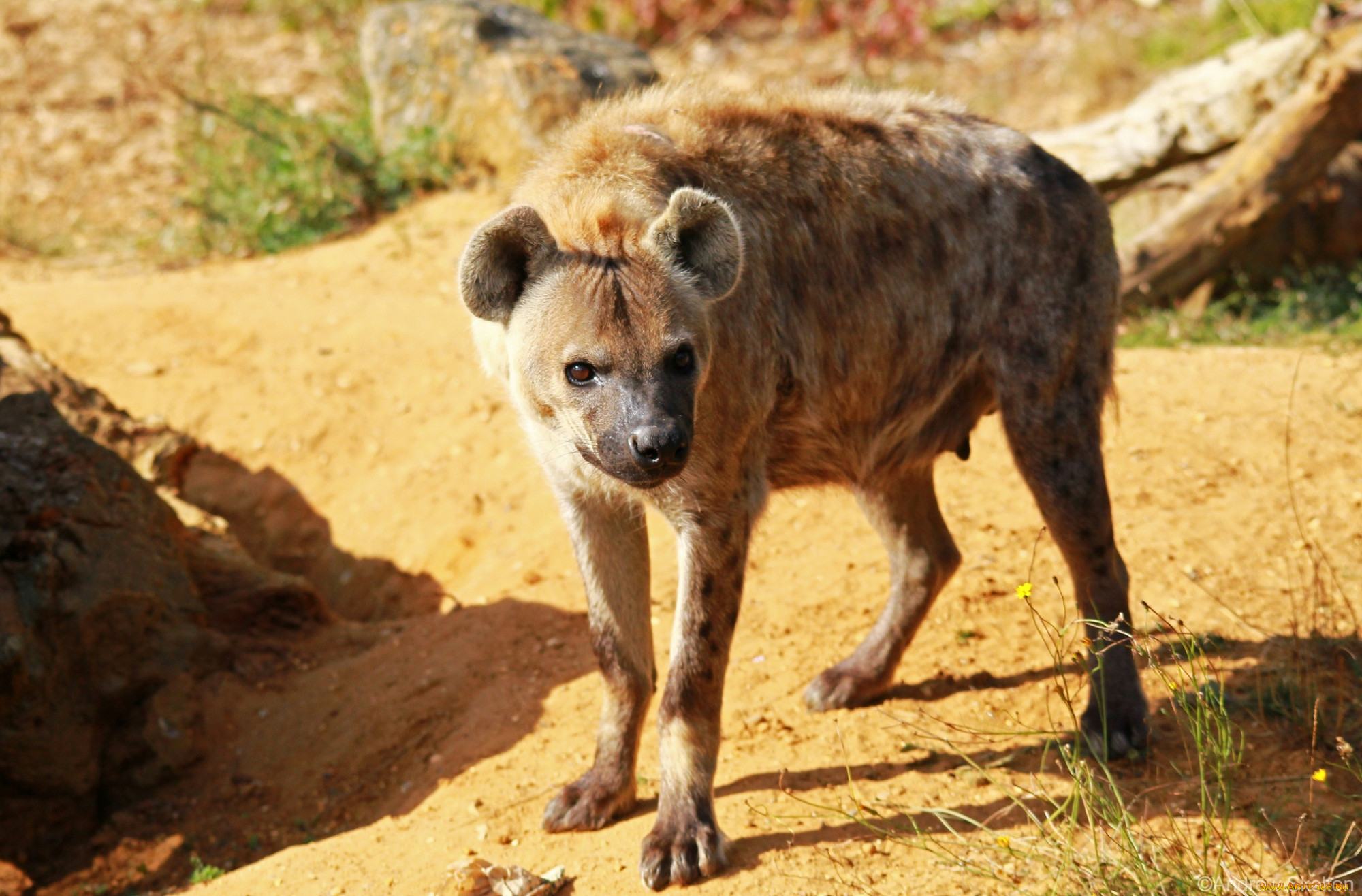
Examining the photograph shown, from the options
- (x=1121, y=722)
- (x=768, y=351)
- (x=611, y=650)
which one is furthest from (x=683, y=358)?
(x=1121, y=722)

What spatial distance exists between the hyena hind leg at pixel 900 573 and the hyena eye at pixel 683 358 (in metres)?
1.30

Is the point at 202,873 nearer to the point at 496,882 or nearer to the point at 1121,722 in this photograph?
the point at 496,882

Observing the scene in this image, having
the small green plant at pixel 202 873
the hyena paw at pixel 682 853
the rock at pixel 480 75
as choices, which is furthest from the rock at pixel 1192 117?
the small green plant at pixel 202 873

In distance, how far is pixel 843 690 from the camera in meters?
3.99

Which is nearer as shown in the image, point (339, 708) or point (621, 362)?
point (621, 362)

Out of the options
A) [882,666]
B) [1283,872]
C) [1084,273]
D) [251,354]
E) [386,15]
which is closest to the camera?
[1283,872]

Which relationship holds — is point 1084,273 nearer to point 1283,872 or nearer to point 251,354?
point 1283,872

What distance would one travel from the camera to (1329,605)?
3.77 metres

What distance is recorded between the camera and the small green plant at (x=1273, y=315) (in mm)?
6793

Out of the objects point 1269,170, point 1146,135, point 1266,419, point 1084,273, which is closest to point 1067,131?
point 1146,135

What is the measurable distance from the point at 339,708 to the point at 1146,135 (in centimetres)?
628

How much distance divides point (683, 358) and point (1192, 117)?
6.21m

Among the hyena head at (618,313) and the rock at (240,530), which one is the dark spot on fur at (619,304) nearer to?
the hyena head at (618,313)

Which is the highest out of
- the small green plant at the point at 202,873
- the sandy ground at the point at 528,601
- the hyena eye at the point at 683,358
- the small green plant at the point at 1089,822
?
the hyena eye at the point at 683,358
